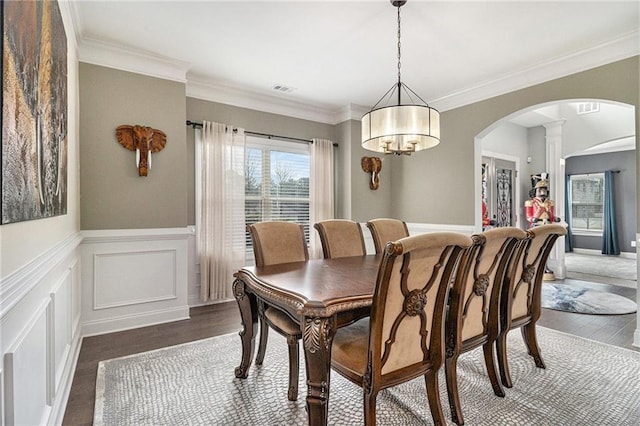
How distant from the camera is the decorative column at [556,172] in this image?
548 centimetres

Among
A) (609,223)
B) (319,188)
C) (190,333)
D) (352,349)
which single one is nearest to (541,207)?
(319,188)

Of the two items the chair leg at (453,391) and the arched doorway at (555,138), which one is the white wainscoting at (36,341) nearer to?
the chair leg at (453,391)

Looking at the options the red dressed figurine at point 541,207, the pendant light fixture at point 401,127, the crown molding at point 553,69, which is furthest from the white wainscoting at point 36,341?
the red dressed figurine at point 541,207

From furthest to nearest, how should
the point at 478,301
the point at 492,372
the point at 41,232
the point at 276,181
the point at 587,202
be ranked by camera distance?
1. the point at 587,202
2. the point at 276,181
3. the point at 492,372
4. the point at 478,301
5. the point at 41,232

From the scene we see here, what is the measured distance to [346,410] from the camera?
1886 millimetres

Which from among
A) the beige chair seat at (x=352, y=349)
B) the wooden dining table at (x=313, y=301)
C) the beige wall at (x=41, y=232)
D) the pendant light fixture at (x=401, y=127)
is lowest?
the beige chair seat at (x=352, y=349)

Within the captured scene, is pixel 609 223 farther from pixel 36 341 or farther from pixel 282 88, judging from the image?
pixel 36 341

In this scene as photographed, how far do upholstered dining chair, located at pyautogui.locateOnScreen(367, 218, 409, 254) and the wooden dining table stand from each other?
70 centimetres

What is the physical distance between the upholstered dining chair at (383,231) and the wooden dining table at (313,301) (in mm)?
702

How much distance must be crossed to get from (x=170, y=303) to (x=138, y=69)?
7.88 ft

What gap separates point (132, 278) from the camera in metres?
3.24

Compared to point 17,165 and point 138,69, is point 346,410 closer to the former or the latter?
point 17,165

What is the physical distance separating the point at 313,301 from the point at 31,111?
52.7 inches

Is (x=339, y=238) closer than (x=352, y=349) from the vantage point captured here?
No
